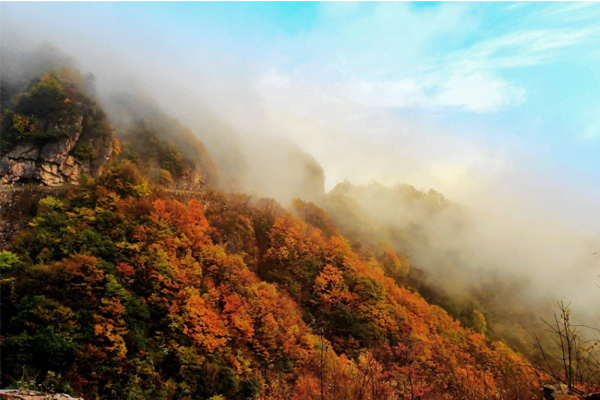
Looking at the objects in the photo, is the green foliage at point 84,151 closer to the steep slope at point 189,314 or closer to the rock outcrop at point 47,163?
the rock outcrop at point 47,163

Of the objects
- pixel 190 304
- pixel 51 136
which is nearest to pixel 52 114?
pixel 51 136

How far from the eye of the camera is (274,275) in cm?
2931

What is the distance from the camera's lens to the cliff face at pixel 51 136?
20688 mm

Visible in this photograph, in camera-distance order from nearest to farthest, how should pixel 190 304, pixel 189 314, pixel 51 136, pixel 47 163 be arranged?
pixel 189 314 < pixel 190 304 < pixel 47 163 < pixel 51 136

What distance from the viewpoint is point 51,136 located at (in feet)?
70.3

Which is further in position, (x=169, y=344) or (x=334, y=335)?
(x=334, y=335)

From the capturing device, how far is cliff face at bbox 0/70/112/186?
2069 centimetres

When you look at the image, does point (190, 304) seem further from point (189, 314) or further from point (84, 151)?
point (84, 151)

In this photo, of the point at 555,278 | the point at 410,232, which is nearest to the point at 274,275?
the point at 410,232

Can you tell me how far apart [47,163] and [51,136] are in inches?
81.9

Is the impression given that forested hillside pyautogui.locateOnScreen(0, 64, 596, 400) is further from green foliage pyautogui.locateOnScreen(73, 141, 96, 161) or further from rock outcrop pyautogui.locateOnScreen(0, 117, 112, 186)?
rock outcrop pyautogui.locateOnScreen(0, 117, 112, 186)

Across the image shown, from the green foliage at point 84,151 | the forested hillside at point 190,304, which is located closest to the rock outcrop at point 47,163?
the green foliage at point 84,151

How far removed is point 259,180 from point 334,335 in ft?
110

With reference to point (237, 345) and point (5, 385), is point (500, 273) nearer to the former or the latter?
point (237, 345)
